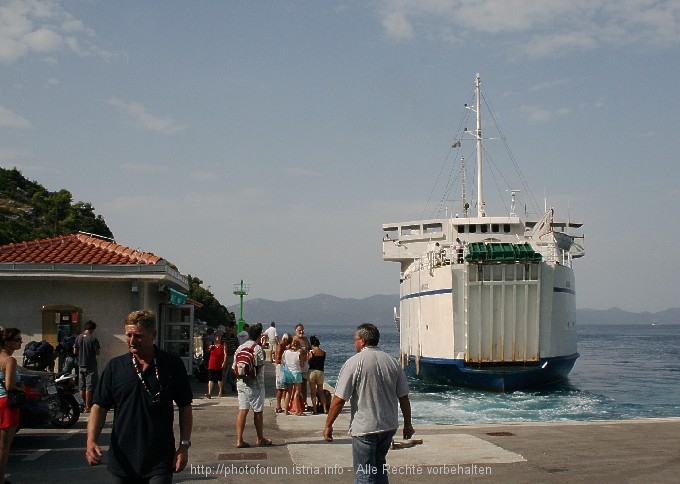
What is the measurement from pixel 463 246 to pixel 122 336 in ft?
45.8

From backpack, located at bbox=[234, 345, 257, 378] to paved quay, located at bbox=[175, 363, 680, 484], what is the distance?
0.96 metres

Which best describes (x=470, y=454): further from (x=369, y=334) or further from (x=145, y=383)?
(x=145, y=383)

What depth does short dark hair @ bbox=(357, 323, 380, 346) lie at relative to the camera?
6.01 metres

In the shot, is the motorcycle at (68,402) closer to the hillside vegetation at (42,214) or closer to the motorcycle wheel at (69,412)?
the motorcycle wheel at (69,412)

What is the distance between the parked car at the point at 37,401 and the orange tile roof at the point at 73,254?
6030 millimetres

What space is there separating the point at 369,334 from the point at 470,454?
3732 millimetres

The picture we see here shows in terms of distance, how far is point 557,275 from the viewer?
89.7 feet

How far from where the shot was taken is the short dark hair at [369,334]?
6.01m

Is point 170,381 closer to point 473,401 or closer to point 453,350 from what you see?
point 473,401

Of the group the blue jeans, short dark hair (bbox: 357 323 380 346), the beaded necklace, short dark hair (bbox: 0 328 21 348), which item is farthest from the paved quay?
the beaded necklace

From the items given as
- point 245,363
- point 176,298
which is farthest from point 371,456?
point 176,298

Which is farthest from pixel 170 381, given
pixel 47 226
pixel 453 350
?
pixel 47 226

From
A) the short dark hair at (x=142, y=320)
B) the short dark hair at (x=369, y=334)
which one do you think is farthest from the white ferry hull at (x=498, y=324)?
the short dark hair at (x=142, y=320)

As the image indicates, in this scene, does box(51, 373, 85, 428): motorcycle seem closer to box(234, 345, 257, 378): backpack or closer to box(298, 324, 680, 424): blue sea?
box(234, 345, 257, 378): backpack
